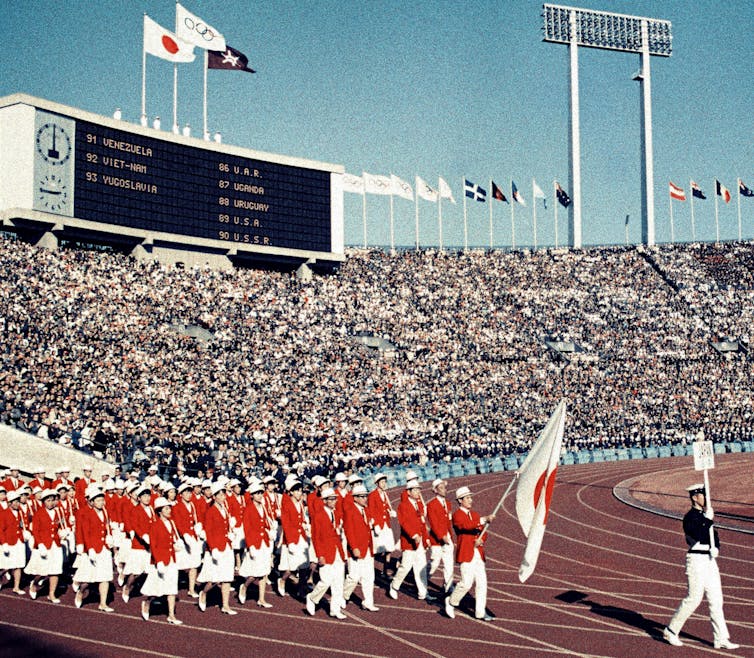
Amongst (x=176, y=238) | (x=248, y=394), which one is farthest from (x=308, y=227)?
(x=248, y=394)

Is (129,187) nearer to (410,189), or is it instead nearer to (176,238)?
(176,238)

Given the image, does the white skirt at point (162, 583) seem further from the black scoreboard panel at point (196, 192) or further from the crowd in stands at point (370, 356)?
the black scoreboard panel at point (196, 192)

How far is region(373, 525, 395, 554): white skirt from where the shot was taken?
1642 cm

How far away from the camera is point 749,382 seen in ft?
166

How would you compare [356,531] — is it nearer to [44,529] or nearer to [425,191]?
[44,529]

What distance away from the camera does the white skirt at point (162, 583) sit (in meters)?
13.6

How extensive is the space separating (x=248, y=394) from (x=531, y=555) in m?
27.5

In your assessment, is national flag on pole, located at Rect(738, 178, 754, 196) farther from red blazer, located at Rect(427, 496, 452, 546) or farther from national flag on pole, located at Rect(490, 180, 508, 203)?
red blazer, located at Rect(427, 496, 452, 546)

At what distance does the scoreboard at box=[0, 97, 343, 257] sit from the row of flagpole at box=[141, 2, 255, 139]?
69.4 inches

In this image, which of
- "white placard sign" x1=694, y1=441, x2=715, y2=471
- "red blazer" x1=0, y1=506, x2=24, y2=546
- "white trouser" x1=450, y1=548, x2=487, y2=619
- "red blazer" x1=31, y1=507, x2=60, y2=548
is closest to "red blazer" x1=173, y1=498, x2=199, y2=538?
"red blazer" x1=31, y1=507, x2=60, y2=548

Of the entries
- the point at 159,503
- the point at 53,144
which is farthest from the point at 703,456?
the point at 53,144

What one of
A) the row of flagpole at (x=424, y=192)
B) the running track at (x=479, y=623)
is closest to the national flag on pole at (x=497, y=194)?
the row of flagpole at (x=424, y=192)

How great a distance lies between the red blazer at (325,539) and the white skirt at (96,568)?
313 centimetres

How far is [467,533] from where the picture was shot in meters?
13.5
